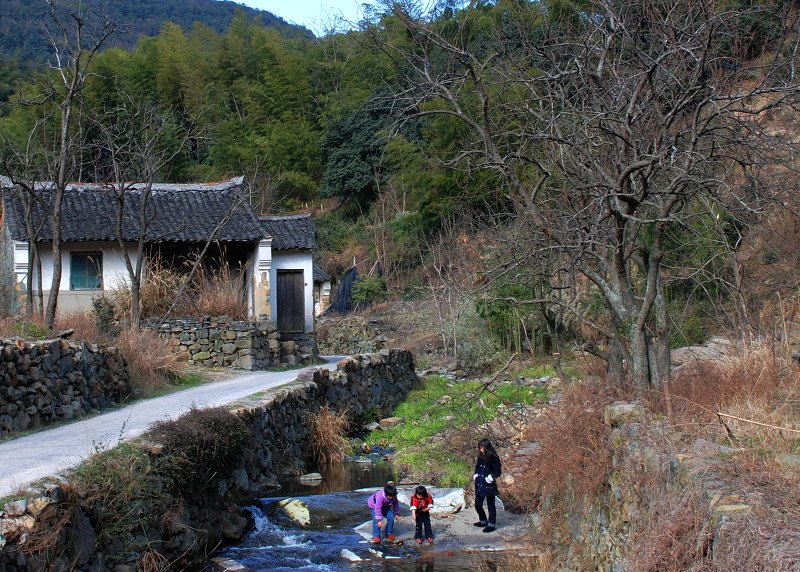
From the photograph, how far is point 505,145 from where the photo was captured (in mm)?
10984

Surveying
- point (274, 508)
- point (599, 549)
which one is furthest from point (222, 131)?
point (599, 549)

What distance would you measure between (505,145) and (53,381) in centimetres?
688

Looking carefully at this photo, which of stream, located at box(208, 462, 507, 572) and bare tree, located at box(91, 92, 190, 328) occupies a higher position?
bare tree, located at box(91, 92, 190, 328)

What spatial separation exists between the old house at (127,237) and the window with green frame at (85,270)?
0.03 meters

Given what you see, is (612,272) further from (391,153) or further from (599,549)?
(391,153)

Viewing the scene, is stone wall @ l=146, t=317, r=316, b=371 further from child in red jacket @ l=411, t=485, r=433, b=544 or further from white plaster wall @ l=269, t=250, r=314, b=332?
child in red jacket @ l=411, t=485, r=433, b=544

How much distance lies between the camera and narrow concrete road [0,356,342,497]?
7.89 m

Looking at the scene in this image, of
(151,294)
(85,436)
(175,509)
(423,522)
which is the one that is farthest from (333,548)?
(151,294)

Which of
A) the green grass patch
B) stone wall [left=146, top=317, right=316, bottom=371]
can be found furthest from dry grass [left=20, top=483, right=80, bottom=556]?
the green grass patch

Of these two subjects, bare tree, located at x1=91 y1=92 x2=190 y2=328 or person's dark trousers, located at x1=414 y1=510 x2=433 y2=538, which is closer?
person's dark trousers, located at x1=414 y1=510 x2=433 y2=538

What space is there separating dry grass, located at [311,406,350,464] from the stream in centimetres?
289

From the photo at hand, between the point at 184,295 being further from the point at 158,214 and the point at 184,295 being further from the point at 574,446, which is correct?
the point at 574,446

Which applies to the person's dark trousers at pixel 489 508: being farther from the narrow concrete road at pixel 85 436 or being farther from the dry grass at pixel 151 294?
the dry grass at pixel 151 294

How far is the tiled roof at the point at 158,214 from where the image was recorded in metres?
21.8
